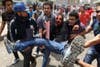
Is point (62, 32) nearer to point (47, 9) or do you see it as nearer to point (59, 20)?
point (59, 20)

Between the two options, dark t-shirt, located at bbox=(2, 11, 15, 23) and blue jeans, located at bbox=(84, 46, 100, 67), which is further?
dark t-shirt, located at bbox=(2, 11, 15, 23)

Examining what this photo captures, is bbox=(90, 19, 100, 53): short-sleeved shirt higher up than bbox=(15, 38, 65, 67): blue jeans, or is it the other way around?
bbox=(90, 19, 100, 53): short-sleeved shirt

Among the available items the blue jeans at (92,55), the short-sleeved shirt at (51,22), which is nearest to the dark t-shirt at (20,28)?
the short-sleeved shirt at (51,22)

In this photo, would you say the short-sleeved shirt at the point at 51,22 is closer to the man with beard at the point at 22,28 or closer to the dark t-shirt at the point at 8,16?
the man with beard at the point at 22,28

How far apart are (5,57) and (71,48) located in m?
5.33

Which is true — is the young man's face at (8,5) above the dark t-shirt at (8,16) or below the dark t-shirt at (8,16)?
above

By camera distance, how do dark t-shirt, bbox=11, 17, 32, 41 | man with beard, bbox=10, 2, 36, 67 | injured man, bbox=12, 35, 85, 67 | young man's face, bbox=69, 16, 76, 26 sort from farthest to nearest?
dark t-shirt, bbox=11, 17, 32, 41
man with beard, bbox=10, 2, 36, 67
young man's face, bbox=69, 16, 76, 26
injured man, bbox=12, 35, 85, 67

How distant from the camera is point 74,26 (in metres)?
6.15

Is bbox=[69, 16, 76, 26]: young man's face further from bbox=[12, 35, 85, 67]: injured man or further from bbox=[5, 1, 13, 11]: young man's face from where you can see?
bbox=[5, 1, 13, 11]: young man's face

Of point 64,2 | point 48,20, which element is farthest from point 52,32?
point 64,2

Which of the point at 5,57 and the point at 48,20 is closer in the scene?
the point at 48,20

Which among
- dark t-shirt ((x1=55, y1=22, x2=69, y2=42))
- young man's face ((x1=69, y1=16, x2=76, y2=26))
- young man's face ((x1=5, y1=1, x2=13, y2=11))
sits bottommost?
dark t-shirt ((x1=55, y1=22, x2=69, y2=42))

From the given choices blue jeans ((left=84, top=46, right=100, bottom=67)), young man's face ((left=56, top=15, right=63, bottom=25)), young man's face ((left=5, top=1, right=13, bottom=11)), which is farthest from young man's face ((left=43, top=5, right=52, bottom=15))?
blue jeans ((left=84, top=46, right=100, bottom=67))

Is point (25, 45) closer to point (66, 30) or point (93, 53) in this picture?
point (66, 30)
